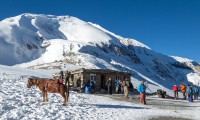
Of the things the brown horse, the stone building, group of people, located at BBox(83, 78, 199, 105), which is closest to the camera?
the brown horse

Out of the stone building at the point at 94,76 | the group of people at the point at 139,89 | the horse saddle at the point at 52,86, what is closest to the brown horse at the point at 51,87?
the horse saddle at the point at 52,86

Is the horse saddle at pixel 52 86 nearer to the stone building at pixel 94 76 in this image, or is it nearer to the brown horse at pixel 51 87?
the brown horse at pixel 51 87

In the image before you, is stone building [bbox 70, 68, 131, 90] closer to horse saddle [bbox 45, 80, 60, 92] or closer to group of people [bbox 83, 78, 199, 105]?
group of people [bbox 83, 78, 199, 105]

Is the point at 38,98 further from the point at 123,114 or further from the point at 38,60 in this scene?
the point at 38,60

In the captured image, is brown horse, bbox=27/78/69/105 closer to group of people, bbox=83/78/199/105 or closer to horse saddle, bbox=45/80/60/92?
horse saddle, bbox=45/80/60/92

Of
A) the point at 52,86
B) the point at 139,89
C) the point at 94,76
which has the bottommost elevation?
the point at 139,89

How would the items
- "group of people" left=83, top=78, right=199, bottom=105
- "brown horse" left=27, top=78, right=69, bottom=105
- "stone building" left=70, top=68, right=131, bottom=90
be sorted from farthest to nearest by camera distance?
1. "stone building" left=70, top=68, right=131, bottom=90
2. "group of people" left=83, top=78, right=199, bottom=105
3. "brown horse" left=27, top=78, right=69, bottom=105

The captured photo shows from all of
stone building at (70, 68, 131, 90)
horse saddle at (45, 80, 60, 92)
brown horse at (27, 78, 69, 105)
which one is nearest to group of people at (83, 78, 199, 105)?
stone building at (70, 68, 131, 90)

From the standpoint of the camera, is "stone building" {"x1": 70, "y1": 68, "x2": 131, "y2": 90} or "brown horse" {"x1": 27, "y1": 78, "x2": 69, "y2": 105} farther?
"stone building" {"x1": 70, "y1": 68, "x2": 131, "y2": 90}

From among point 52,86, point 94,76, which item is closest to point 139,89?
point 52,86

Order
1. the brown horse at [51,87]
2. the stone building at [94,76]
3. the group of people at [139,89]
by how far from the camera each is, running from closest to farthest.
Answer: the brown horse at [51,87]
the group of people at [139,89]
the stone building at [94,76]

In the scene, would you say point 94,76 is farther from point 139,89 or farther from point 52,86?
point 52,86

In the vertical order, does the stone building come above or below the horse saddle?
above

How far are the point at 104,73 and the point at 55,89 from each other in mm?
26953
